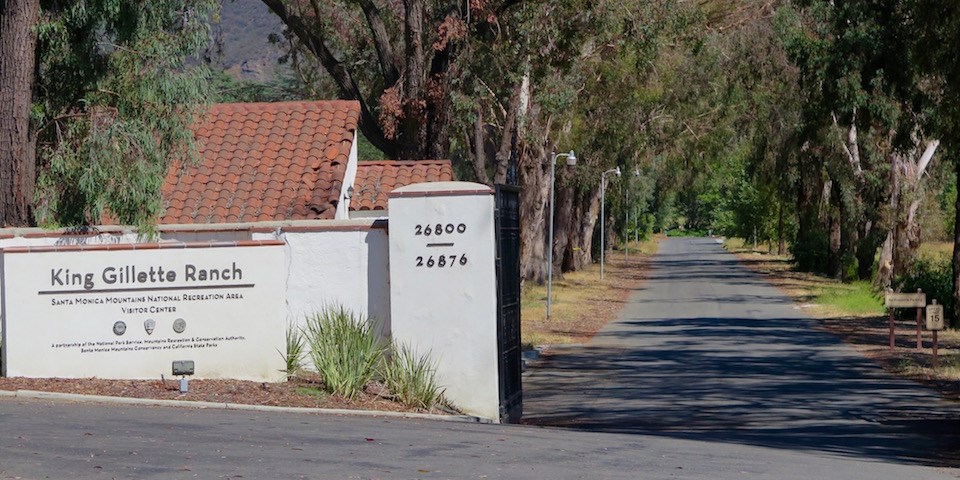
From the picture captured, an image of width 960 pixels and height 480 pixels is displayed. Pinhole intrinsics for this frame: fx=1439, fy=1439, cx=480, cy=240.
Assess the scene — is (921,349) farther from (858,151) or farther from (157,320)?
(858,151)

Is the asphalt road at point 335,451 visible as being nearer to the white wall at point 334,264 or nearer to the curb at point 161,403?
the curb at point 161,403

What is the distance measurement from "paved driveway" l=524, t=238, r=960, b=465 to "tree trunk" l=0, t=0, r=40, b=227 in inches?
301

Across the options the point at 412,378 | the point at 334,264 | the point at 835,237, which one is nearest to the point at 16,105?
the point at 334,264

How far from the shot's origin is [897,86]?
1208 inches

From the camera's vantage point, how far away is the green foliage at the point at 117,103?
63.1 ft

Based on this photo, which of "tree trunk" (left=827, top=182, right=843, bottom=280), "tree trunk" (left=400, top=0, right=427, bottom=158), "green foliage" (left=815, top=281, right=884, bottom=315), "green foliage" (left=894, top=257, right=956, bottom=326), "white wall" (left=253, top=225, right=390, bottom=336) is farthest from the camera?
"tree trunk" (left=827, top=182, right=843, bottom=280)

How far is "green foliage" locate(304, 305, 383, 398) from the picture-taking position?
16.4 meters

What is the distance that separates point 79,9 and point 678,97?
1460 inches

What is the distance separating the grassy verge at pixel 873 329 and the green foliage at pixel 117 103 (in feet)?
37.7

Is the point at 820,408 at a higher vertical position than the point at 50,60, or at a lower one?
lower

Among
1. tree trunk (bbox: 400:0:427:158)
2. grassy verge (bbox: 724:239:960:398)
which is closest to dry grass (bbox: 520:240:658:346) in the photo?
tree trunk (bbox: 400:0:427:158)

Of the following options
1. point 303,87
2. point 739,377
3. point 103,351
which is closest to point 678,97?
point 303,87

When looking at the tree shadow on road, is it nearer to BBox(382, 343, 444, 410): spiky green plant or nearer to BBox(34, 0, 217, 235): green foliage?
BBox(382, 343, 444, 410): spiky green plant

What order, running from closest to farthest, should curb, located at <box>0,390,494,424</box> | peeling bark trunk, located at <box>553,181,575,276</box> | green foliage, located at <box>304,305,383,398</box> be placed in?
1. curb, located at <box>0,390,494,424</box>
2. green foliage, located at <box>304,305,383,398</box>
3. peeling bark trunk, located at <box>553,181,575,276</box>
